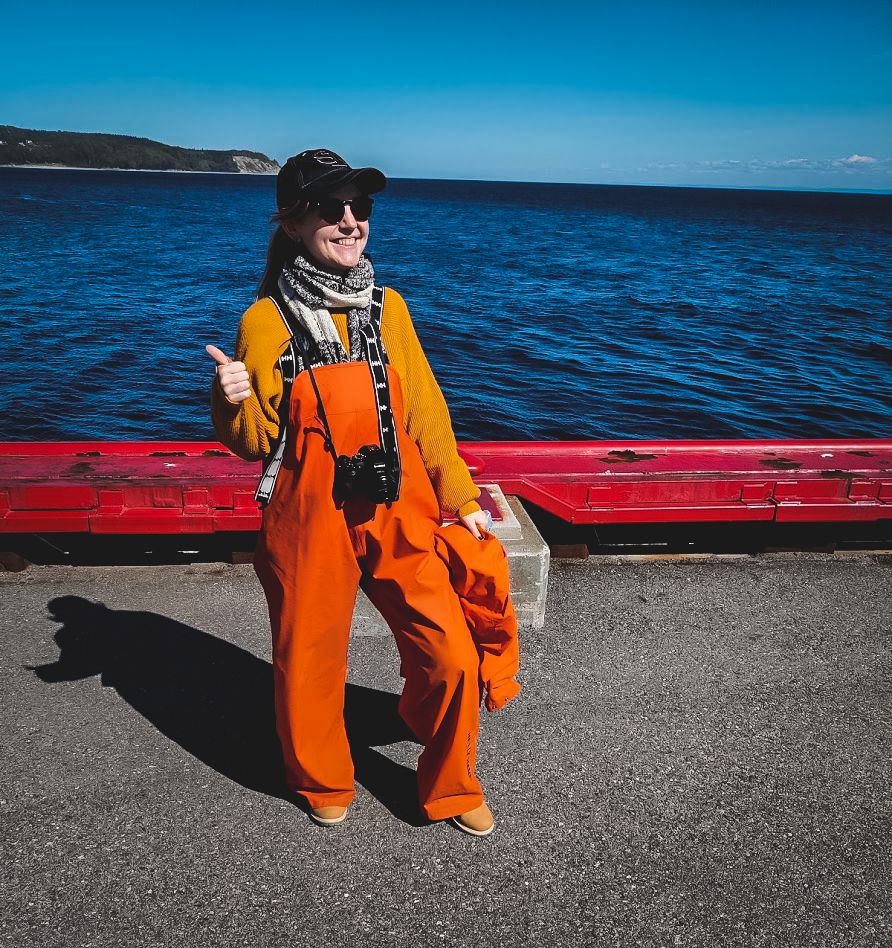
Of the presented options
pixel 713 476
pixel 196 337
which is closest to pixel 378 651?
pixel 713 476

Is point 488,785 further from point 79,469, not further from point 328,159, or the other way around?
point 79,469

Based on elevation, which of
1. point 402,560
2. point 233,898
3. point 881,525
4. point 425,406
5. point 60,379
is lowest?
point 60,379

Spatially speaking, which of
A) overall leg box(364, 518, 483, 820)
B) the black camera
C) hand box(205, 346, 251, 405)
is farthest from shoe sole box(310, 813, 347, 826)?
hand box(205, 346, 251, 405)

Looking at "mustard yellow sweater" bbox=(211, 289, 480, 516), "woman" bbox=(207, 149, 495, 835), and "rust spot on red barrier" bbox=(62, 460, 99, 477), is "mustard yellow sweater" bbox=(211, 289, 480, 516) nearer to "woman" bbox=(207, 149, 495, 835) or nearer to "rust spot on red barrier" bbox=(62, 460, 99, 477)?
"woman" bbox=(207, 149, 495, 835)

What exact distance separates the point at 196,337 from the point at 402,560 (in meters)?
16.7

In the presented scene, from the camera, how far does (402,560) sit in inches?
81.3

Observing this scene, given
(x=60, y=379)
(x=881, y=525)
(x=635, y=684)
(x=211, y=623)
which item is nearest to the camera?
(x=635, y=684)

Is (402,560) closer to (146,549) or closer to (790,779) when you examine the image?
(790,779)

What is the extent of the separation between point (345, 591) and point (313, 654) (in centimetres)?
20

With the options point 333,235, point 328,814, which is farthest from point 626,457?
point 333,235

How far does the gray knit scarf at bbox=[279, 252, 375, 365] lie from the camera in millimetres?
1909

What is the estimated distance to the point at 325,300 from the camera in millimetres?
1926

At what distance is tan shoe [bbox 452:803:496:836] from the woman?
0.14 meters

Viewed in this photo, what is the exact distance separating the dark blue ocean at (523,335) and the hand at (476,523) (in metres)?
9.82
